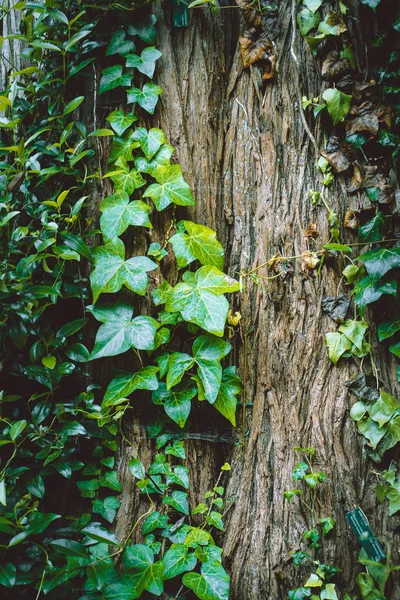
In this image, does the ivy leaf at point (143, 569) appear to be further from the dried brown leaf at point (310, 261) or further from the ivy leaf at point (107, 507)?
the dried brown leaf at point (310, 261)

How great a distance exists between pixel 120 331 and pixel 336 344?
731mm

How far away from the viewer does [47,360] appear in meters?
1.46

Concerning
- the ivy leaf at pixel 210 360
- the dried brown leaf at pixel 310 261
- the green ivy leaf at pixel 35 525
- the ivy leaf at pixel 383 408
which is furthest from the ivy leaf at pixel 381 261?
the green ivy leaf at pixel 35 525

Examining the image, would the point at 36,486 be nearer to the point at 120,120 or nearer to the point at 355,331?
the point at 355,331

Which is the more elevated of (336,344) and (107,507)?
(336,344)

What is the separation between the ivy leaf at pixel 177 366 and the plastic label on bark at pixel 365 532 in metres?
0.70

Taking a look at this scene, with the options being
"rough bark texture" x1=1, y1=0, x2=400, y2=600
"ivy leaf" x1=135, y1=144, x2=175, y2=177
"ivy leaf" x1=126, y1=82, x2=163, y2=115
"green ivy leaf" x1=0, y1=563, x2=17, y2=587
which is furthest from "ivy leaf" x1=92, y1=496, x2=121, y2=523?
"ivy leaf" x1=126, y1=82, x2=163, y2=115

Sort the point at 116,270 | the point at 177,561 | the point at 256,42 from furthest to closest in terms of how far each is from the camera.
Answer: the point at 256,42 < the point at 116,270 < the point at 177,561

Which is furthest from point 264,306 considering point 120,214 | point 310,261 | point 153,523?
point 153,523

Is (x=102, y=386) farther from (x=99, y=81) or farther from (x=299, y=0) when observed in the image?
(x=299, y=0)

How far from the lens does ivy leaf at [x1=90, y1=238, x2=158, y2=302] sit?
4.87 feet

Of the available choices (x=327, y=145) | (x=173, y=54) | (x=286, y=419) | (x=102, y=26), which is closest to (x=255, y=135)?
→ (x=327, y=145)

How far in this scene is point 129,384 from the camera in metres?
1.51

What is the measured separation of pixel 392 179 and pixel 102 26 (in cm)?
118
